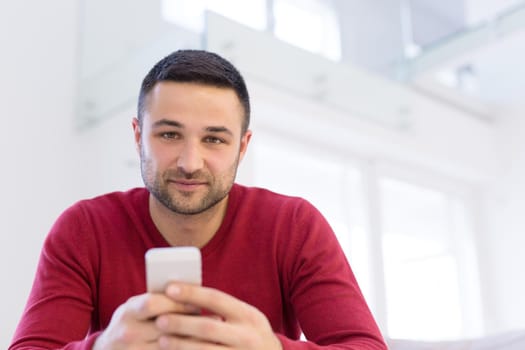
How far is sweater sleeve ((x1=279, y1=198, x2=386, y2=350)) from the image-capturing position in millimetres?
878

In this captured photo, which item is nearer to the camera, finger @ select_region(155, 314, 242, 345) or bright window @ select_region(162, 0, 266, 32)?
finger @ select_region(155, 314, 242, 345)

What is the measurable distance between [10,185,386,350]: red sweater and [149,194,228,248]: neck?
0.01 m


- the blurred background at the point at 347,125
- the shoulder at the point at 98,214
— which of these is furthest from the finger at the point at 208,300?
the blurred background at the point at 347,125

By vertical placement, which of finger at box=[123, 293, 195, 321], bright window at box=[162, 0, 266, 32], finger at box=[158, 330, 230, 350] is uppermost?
bright window at box=[162, 0, 266, 32]

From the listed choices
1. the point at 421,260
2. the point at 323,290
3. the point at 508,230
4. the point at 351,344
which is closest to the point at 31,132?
the point at 323,290

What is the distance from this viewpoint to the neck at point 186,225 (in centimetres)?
103

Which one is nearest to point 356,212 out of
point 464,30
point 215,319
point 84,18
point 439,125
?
point 439,125

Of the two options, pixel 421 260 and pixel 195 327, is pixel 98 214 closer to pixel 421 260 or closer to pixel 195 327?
pixel 195 327

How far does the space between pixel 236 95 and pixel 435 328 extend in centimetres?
272

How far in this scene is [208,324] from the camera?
0.65 m

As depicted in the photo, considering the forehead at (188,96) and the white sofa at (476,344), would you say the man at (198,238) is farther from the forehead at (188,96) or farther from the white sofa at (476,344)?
the white sofa at (476,344)

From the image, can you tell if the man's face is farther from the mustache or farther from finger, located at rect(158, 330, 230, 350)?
finger, located at rect(158, 330, 230, 350)

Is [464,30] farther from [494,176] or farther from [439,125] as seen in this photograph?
[494,176]

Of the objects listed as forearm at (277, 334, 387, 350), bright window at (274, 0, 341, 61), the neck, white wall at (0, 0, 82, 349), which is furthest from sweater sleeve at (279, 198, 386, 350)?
bright window at (274, 0, 341, 61)
